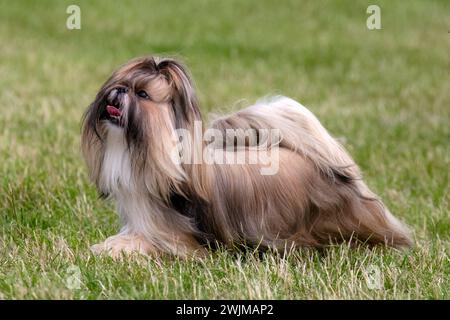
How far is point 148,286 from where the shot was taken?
4.52 metres

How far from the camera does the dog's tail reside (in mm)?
5406

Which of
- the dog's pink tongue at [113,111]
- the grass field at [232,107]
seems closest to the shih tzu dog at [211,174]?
the dog's pink tongue at [113,111]

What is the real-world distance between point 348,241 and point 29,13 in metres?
13.0

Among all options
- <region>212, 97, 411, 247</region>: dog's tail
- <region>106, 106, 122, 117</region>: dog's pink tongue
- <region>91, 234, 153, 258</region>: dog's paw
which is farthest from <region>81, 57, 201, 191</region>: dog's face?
<region>212, 97, 411, 247</region>: dog's tail

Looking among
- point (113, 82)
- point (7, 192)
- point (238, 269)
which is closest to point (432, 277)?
point (238, 269)

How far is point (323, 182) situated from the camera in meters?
5.39

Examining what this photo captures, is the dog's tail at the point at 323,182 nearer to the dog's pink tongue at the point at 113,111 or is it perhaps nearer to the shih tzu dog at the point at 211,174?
the shih tzu dog at the point at 211,174

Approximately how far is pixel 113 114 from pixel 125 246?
79 centimetres

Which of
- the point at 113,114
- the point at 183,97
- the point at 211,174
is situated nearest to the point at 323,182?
the point at 211,174

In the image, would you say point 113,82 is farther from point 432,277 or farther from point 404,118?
point 404,118

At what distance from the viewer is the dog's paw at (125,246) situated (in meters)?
5.02

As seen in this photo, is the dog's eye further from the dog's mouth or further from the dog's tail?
the dog's tail

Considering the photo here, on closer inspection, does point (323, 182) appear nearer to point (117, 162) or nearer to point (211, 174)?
point (211, 174)
